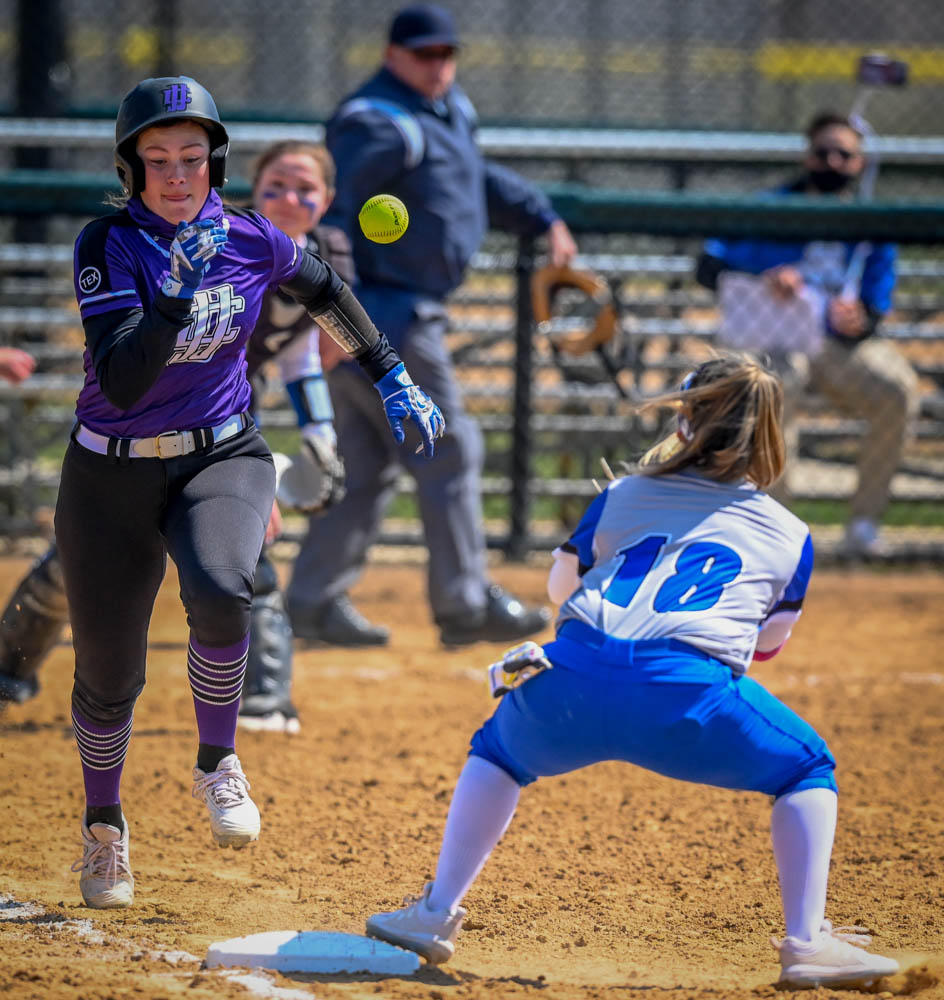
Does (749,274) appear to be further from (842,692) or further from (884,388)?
(842,692)

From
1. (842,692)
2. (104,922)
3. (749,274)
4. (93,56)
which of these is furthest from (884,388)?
(93,56)

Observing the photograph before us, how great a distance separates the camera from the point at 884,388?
7.22 meters

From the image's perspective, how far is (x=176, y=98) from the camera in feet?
9.71

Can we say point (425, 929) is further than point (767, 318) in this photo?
No

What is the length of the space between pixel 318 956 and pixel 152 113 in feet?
5.72

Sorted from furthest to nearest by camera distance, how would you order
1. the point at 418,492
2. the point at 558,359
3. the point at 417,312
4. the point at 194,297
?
1. the point at 558,359
2. the point at 418,492
3. the point at 417,312
4. the point at 194,297

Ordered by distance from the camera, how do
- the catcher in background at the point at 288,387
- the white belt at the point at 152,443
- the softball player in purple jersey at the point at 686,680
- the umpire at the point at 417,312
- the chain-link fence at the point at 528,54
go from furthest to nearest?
the chain-link fence at the point at 528,54 → the umpire at the point at 417,312 → the catcher in background at the point at 288,387 → the white belt at the point at 152,443 → the softball player in purple jersey at the point at 686,680

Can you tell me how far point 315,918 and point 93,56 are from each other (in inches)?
445

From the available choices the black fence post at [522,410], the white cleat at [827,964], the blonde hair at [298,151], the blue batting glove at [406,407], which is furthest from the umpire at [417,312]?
the white cleat at [827,964]

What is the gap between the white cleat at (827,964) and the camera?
8.93 feet

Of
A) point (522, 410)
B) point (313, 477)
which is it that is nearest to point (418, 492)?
point (313, 477)

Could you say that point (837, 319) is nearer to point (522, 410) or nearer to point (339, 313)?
point (522, 410)

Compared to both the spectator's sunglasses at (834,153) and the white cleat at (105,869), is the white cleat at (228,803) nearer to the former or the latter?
the white cleat at (105,869)

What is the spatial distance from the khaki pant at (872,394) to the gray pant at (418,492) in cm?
206
